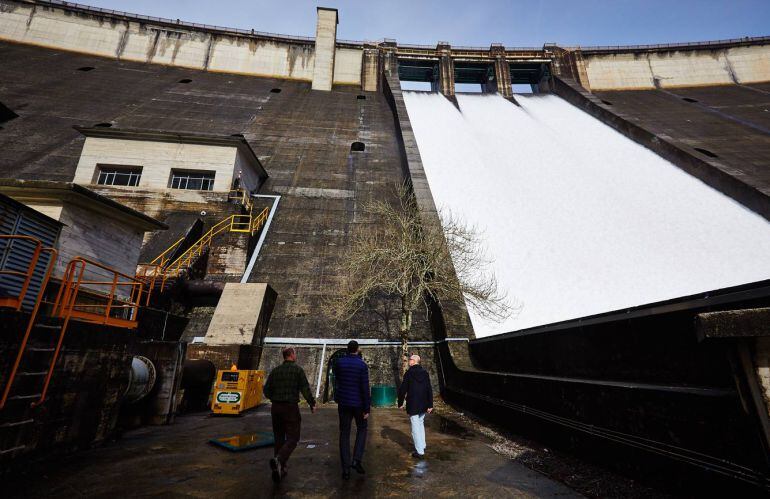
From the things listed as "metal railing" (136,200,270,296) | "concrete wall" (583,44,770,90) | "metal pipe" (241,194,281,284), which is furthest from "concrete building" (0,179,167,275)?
"concrete wall" (583,44,770,90)

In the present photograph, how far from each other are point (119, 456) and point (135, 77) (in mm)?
35720

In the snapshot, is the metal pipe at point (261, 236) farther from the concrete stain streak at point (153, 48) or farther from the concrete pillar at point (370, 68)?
the concrete stain streak at point (153, 48)

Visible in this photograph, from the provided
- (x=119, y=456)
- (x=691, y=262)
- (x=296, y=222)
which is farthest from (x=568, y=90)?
(x=119, y=456)

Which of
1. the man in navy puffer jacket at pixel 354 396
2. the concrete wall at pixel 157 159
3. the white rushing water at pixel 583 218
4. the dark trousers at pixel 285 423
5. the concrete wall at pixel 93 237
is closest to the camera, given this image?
the dark trousers at pixel 285 423

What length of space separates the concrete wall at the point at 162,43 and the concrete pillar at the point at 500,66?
45.1 ft

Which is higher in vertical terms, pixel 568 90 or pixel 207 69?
pixel 207 69

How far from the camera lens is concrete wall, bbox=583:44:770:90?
33.5 m

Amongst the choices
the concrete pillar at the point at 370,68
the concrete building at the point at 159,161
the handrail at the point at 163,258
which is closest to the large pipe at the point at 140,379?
the handrail at the point at 163,258

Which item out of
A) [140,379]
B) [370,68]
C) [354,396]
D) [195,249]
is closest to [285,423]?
[354,396]

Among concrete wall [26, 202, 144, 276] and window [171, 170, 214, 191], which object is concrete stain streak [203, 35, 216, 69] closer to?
window [171, 170, 214, 191]

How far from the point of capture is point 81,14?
3180cm

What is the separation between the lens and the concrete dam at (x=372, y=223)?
420 cm

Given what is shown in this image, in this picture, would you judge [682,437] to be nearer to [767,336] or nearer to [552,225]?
[767,336]

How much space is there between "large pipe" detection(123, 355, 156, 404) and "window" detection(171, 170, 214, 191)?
1116 cm
